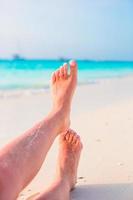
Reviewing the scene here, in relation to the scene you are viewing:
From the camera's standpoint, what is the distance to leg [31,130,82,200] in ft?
4.32

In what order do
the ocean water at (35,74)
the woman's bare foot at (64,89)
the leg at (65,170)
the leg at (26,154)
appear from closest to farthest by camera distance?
the leg at (26,154) → the leg at (65,170) → the woman's bare foot at (64,89) → the ocean water at (35,74)

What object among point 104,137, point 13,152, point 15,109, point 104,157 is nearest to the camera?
point 13,152

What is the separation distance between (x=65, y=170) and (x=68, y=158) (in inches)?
2.7

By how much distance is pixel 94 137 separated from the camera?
226 cm

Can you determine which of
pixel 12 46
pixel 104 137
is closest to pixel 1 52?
pixel 12 46

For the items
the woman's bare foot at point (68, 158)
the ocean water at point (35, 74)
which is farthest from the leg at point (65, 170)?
the ocean water at point (35, 74)

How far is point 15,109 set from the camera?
3.39m

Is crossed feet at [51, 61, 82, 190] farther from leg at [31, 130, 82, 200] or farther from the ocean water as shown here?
the ocean water

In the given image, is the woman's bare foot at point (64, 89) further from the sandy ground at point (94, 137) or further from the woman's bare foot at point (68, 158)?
the sandy ground at point (94, 137)

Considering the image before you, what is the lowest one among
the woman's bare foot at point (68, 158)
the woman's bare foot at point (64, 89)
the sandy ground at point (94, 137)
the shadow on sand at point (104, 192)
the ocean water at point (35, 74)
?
the ocean water at point (35, 74)

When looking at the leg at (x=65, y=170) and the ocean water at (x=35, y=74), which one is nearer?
the leg at (x=65, y=170)

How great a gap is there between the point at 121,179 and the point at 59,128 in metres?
0.32

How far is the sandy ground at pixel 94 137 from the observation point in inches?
62.5

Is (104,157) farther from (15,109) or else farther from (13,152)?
(15,109)
